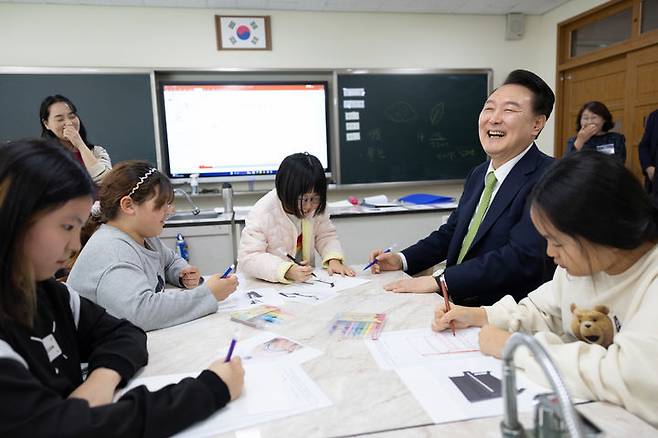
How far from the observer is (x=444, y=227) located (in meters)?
2.07

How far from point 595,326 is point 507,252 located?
59cm

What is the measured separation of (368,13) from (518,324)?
3.89 metres

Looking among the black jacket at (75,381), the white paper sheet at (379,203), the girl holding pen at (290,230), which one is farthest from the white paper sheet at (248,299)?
the white paper sheet at (379,203)

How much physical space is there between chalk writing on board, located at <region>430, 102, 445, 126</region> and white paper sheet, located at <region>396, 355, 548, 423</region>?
3.79m

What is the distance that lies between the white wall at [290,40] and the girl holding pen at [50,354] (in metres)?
3.57

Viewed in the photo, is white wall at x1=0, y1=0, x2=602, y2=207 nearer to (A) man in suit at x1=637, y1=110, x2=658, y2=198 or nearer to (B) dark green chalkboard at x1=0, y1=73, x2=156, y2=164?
(B) dark green chalkboard at x1=0, y1=73, x2=156, y2=164

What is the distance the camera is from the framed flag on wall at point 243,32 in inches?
158

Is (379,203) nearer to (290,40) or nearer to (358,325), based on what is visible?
(290,40)

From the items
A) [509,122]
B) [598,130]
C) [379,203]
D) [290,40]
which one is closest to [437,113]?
[379,203]

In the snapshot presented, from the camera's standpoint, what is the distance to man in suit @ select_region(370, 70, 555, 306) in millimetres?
1539

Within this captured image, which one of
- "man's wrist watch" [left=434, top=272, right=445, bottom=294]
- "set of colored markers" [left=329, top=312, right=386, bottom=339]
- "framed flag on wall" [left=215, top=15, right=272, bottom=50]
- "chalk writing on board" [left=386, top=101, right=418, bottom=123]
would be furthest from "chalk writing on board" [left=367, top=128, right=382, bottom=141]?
"set of colored markers" [left=329, top=312, right=386, bottom=339]

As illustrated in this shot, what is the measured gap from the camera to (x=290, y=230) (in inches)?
78.3

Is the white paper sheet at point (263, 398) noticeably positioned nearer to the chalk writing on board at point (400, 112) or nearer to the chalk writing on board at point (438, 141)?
the chalk writing on board at point (400, 112)

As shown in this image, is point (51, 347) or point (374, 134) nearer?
point (51, 347)
